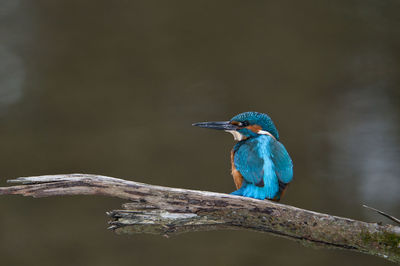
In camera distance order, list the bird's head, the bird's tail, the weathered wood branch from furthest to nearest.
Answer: the bird's head
the bird's tail
the weathered wood branch

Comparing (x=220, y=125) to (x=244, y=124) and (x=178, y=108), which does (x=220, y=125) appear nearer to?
(x=244, y=124)

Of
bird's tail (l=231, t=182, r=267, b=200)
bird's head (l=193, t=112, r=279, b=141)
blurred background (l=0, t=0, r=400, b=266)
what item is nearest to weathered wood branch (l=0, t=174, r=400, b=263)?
bird's tail (l=231, t=182, r=267, b=200)

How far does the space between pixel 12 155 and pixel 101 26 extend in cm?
87

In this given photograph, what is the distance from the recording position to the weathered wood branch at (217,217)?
39.9 inches

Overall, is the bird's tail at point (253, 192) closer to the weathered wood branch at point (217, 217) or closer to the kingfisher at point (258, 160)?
the kingfisher at point (258, 160)

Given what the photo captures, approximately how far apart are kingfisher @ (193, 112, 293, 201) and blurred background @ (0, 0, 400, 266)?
111 cm

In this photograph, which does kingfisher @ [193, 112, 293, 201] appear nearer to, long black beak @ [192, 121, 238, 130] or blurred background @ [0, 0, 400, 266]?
long black beak @ [192, 121, 238, 130]

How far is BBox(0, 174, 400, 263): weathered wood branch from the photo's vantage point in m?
1.01

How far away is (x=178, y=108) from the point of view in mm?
2529

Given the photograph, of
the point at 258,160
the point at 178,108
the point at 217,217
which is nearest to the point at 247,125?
the point at 258,160

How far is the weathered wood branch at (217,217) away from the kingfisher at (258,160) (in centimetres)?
14

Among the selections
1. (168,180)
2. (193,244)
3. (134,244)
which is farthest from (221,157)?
(134,244)

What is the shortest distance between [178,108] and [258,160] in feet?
4.26

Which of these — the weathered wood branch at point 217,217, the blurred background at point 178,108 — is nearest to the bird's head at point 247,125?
the weathered wood branch at point 217,217
